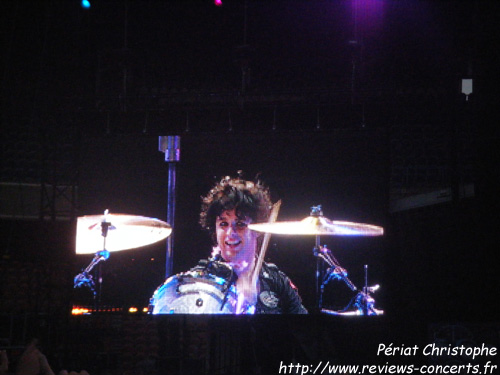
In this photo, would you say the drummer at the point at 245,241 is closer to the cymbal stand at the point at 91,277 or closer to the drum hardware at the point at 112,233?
the drum hardware at the point at 112,233

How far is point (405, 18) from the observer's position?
7977mm

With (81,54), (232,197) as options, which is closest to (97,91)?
(81,54)

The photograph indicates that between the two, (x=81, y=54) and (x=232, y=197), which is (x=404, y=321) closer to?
(x=232, y=197)

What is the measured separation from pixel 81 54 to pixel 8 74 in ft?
3.34

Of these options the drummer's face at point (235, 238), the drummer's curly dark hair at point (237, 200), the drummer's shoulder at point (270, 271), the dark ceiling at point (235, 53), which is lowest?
the drummer's shoulder at point (270, 271)

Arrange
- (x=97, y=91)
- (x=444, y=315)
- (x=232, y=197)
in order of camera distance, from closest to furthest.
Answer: (x=444, y=315) < (x=232, y=197) < (x=97, y=91)

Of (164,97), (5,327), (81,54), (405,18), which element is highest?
(405,18)

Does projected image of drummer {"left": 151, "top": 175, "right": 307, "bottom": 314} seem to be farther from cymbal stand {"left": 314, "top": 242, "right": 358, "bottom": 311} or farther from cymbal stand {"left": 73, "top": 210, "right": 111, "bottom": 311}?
cymbal stand {"left": 73, "top": 210, "right": 111, "bottom": 311}

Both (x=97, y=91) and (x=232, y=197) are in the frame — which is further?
(x=97, y=91)

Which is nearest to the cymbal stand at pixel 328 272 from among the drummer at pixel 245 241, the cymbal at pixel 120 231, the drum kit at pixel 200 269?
the drum kit at pixel 200 269

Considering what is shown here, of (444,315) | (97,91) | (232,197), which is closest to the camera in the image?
(444,315)

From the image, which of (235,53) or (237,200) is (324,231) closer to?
(237,200)

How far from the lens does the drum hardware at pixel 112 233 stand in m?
7.89

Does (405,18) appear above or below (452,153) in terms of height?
above
